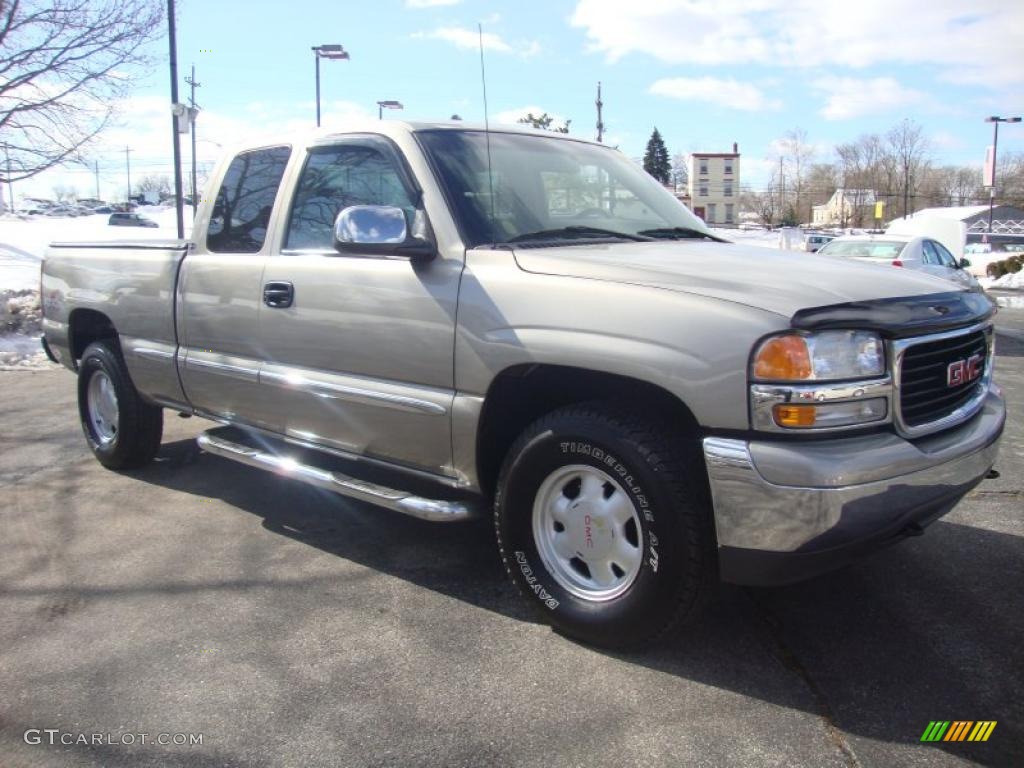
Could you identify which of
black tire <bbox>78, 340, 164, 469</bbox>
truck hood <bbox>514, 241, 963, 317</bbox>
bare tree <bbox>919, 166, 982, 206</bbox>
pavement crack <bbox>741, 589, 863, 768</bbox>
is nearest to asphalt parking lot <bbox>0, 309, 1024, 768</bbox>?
pavement crack <bbox>741, 589, 863, 768</bbox>

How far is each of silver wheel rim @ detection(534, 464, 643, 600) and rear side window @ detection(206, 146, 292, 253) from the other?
2072 mm

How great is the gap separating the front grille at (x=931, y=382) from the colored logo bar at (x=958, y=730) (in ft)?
3.00

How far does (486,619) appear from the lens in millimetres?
3299

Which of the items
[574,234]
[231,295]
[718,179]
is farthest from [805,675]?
[718,179]

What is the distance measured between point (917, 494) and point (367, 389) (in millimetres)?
2124

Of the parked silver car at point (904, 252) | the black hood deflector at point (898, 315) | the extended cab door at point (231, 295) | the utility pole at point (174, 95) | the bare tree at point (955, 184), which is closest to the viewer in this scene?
the black hood deflector at point (898, 315)

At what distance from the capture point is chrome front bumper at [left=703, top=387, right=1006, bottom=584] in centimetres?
245

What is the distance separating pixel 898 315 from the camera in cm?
267

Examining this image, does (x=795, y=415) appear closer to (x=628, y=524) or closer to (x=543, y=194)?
(x=628, y=524)

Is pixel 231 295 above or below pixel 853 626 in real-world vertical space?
above

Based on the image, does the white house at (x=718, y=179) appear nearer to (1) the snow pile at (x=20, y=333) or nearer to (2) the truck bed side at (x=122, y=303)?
(1) the snow pile at (x=20, y=333)

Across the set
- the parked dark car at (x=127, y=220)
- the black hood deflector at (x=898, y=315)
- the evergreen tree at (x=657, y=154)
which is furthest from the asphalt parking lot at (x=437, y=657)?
the evergreen tree at (x=657, y=154)

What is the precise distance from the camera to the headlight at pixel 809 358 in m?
2.50

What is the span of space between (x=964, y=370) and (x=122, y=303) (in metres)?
4.44
